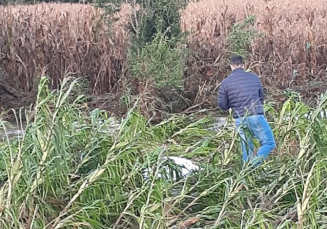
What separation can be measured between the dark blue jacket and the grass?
100cm

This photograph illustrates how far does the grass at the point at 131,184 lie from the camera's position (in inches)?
167

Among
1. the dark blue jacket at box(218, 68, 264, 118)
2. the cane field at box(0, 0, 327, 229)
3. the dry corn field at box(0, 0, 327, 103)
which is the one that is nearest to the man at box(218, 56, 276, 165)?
the dark blue jacket at box(218, 68, 264, 118)

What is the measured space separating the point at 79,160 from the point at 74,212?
751mm

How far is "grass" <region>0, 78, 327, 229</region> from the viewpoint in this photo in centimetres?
425

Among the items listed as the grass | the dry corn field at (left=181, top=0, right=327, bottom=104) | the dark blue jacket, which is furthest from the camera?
the dry corn field at (left=181, top=0, right=327, bottom=104)

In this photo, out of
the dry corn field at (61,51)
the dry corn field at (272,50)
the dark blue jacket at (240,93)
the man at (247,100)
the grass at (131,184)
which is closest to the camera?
the grass at (131,184)

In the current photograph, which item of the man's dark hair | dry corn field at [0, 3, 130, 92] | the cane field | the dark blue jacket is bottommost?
dry corn field at [0, 3, 130, 92]

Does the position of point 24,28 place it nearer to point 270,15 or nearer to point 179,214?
point 270,15

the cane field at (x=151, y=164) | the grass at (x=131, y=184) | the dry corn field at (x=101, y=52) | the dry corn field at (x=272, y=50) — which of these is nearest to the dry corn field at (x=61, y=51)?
the dry corn field at (x=101, y=52)

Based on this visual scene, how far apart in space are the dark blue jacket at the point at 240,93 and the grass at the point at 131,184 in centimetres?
100

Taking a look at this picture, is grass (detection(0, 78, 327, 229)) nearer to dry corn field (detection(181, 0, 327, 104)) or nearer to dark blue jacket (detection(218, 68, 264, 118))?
dark blue jacket (detection(218, 68, 264, 118))

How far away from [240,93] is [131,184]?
2011 millimetres

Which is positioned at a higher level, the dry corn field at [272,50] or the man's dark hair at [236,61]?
the man's dark hair at [236,61]

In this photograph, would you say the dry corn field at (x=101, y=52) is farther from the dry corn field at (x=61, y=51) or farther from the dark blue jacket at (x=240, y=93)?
the dark blue jacket at (x=240, y=93)
